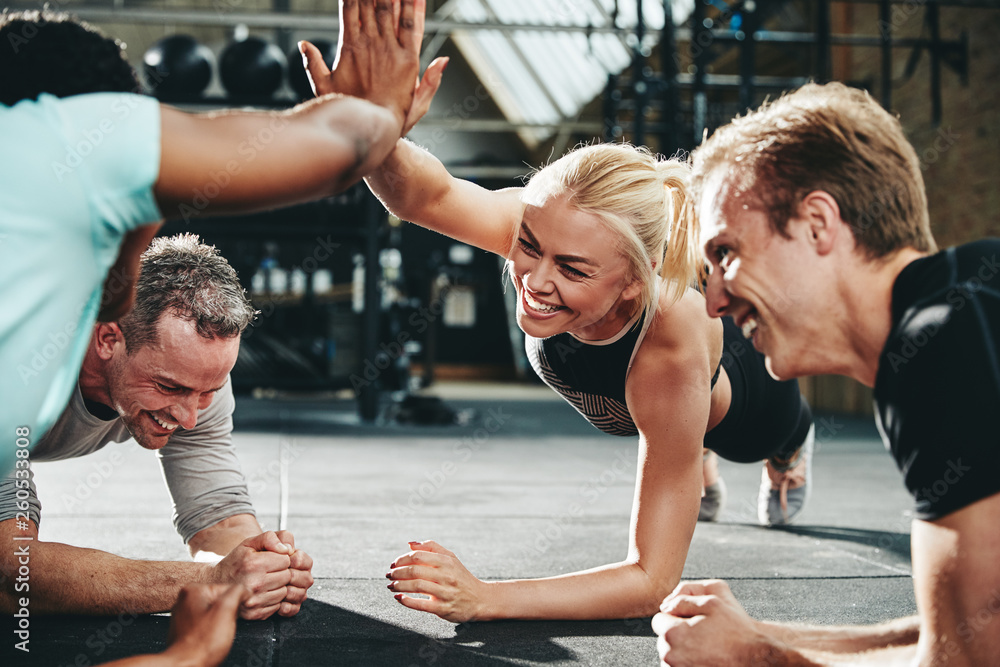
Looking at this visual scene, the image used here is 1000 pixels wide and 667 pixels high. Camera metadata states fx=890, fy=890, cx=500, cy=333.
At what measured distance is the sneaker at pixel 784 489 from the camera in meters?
2.91

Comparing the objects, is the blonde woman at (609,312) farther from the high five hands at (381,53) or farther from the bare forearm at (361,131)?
the bare forearm at (361,131)

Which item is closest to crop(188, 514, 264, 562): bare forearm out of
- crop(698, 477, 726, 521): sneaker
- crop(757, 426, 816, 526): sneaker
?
crop(698, 477, 726, 521): sneaker

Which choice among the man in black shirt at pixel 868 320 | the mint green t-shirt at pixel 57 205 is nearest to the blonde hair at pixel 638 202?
the man in black shirt at pixel 868 320

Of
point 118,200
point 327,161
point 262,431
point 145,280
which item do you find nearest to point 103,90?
point 118,200

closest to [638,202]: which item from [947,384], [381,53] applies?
[381,53]

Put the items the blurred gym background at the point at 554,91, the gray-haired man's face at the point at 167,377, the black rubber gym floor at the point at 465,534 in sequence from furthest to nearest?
the blurred gym background at the point at 554,91 → the gray-haired man's face at the point at 167,377 → the black rubber gym floor at the point at 465,534

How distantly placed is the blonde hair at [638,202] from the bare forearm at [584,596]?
53cm

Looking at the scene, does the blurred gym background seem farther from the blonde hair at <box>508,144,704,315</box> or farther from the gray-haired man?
the gray-haired man

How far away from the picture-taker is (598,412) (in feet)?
7.18

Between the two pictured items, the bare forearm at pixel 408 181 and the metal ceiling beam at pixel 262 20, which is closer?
the bare forearm at pixel 408 181

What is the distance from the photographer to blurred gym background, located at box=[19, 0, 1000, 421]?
244 inches

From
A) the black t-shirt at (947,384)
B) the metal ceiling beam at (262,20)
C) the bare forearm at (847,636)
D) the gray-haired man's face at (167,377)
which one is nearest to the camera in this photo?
the black t-shirt at (947,384)

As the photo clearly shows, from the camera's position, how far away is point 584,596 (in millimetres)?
1676

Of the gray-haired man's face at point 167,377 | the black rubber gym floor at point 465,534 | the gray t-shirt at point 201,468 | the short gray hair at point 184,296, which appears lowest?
the black rubber gym floor at point 465,534
